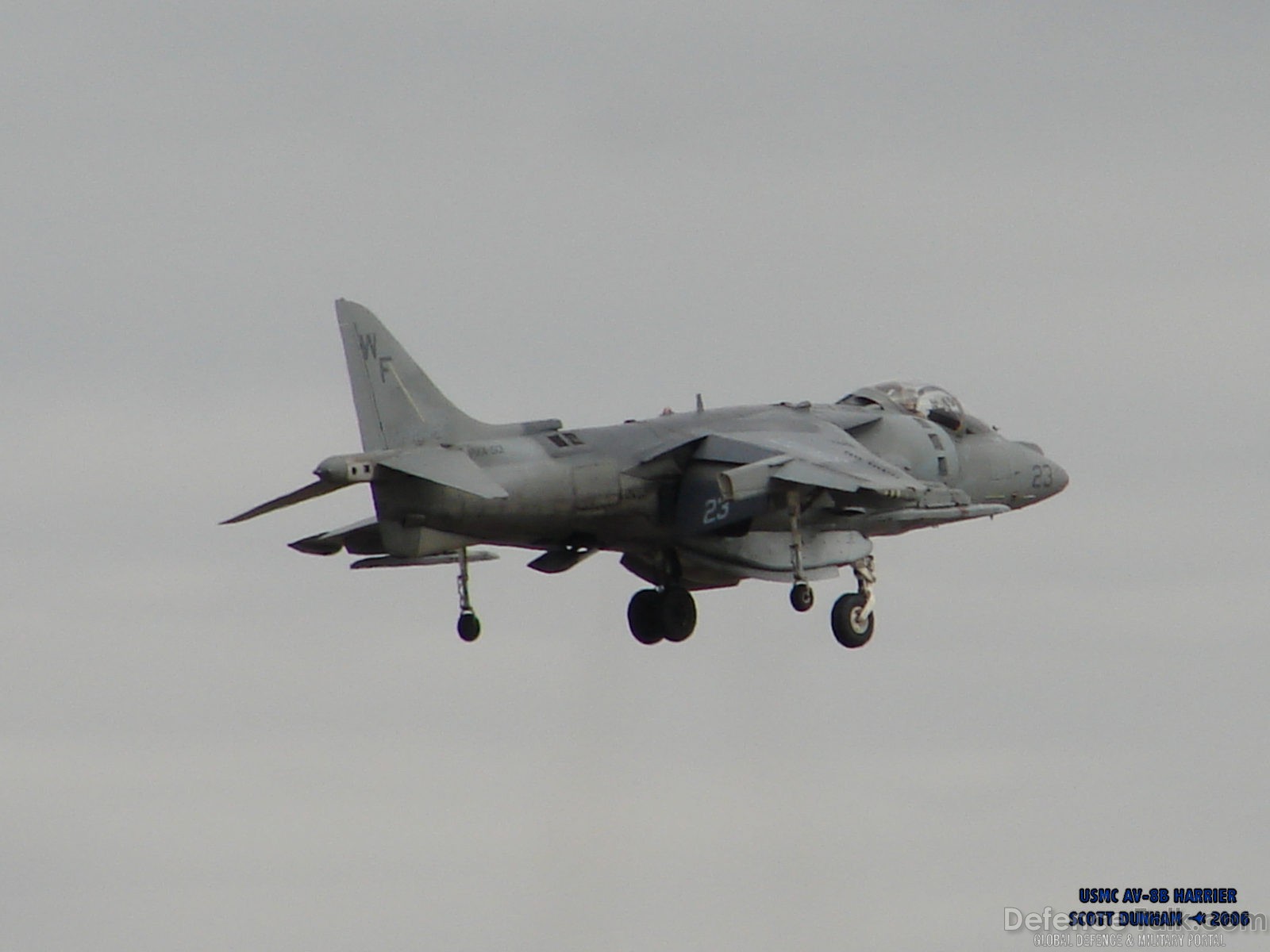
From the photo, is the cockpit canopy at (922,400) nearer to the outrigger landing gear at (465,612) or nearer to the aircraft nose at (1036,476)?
the aircraft nose at (1036,476)

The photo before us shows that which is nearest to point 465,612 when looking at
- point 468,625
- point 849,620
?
point 468,625

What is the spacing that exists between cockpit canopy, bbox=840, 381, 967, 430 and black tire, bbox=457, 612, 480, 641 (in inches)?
379

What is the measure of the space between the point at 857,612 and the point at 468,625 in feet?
23.5

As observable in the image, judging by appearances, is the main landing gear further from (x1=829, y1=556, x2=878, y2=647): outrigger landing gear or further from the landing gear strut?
the landing gear strut

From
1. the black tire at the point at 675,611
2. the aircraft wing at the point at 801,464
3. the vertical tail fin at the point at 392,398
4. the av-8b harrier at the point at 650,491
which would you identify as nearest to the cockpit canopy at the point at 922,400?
the av-8b harrier at the point at 650,491

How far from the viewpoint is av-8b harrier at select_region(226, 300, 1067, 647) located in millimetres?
42594

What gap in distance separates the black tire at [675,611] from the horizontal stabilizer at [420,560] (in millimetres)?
3469

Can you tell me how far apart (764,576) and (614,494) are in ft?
11.5

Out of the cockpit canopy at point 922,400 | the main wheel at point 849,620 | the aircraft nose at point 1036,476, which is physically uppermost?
the cockpit canopy at point 922,400

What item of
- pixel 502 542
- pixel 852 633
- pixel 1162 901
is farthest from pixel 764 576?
pixel 1162 901

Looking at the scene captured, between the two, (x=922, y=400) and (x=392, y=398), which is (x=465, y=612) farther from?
(x=922, y=400)

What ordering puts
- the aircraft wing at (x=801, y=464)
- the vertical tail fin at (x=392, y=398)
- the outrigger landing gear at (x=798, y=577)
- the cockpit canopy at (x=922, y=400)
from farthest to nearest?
1. the cockpit canopy at (x=922, y=400)
2. the outrigger landing gear at (x=798, y=577)
3. the aircraft wing at (x=801, y=464)
4. the vertical tail fin at (x=392, y=398)

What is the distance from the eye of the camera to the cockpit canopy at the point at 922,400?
1996 inches

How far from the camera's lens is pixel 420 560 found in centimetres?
4397
